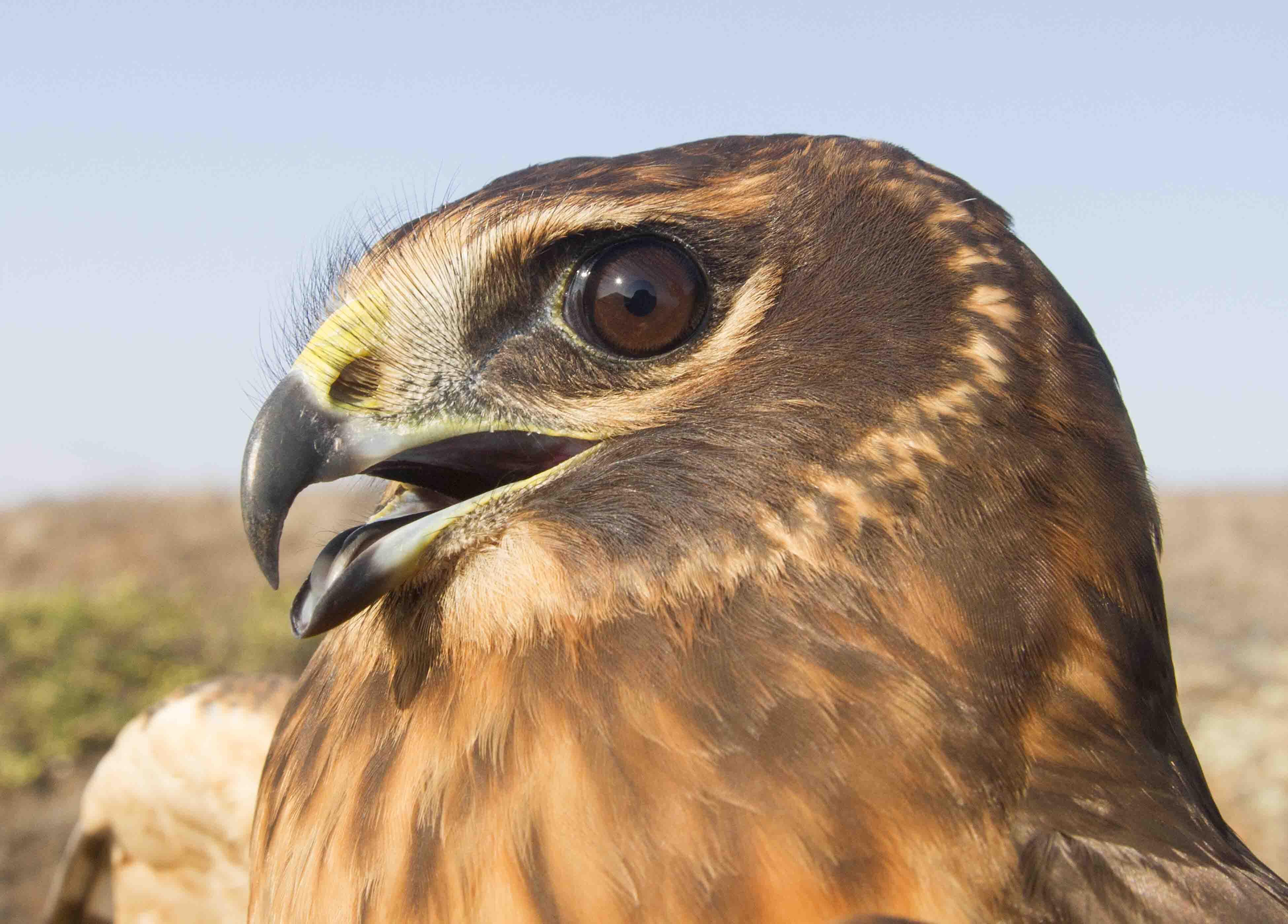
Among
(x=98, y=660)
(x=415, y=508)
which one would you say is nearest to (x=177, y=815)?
(x=415, y=508)

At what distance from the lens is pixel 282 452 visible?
1.98m

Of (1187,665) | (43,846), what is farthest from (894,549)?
(1187,665)

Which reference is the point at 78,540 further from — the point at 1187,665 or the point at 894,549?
the point at 894,549

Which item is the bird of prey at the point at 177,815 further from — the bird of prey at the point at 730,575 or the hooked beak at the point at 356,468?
the hooked beak at the point at 356,468

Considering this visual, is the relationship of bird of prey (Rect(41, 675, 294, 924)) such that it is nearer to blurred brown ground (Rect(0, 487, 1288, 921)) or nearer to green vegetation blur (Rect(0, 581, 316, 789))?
blurred brown ground (Rect(0, 487, 1288, 921))

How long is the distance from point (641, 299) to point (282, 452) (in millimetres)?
673

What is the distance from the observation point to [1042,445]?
1.95m

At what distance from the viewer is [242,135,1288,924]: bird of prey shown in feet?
5.59

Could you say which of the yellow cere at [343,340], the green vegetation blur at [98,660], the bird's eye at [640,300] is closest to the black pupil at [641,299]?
the bird's eye at [640,300]

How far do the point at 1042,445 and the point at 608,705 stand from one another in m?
0.85

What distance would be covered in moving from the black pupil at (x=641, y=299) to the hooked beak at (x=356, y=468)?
0.81 feet

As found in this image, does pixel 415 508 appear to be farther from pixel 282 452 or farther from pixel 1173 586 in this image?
pixel 1173 586

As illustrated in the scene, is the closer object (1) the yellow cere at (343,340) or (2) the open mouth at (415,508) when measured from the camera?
(2) the open mouth at (415,508)

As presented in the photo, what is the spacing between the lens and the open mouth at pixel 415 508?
6.34 ft
